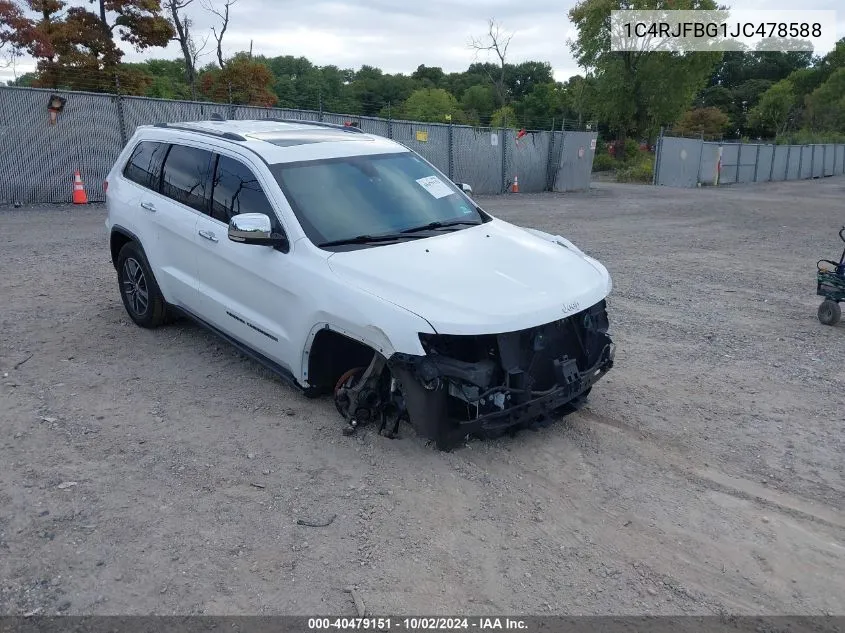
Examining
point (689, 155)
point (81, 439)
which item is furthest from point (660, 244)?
point (689, 155)

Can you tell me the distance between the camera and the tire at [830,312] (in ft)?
23.8

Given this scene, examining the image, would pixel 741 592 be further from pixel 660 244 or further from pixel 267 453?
pixel 660 244

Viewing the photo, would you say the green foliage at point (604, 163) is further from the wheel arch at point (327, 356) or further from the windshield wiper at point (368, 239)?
the wheel arch at point (327, 356)

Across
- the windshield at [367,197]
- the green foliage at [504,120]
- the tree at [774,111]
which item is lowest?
the windshield at [367,197]

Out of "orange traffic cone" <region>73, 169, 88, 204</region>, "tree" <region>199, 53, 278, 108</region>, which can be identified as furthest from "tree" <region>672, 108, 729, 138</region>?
"orange traffic cone" <region>73, 169, 88, 204</region>

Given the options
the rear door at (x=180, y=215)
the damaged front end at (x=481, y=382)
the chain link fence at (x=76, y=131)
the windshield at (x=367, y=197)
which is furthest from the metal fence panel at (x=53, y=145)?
the damaged front end at (x=481, y=382)

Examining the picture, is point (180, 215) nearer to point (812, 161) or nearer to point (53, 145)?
point (53, 145)

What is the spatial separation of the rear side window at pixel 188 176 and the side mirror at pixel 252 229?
103 cm

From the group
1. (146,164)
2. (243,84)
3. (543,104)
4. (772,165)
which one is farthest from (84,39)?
(543,104)

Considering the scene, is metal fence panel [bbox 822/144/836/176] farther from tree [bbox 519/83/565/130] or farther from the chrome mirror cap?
the chrome mirror cap

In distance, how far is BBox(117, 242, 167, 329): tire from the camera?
6.23 meters

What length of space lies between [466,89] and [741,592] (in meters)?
80.8

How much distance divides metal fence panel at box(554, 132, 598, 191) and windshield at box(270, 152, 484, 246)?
835 inches

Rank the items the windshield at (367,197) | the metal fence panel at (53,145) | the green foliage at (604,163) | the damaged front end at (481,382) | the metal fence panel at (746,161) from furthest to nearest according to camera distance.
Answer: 1. the green foliage at (604,163)
2. the metal fence panel at (746,161)
3. the metal fence panel at (53,145)
4. the windshield at (367,197)
5. the damaged front end at (481,382)
